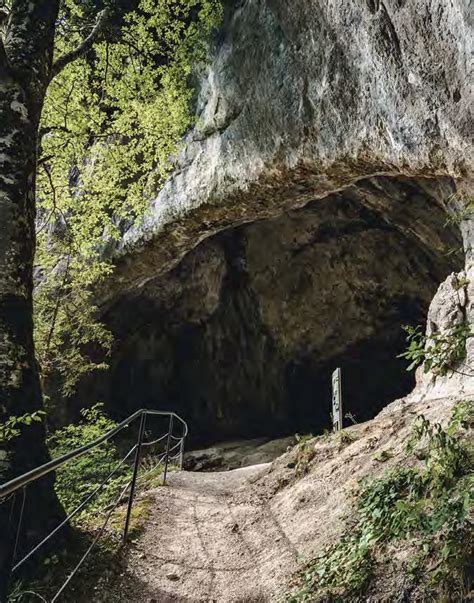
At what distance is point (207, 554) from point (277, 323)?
10.1m

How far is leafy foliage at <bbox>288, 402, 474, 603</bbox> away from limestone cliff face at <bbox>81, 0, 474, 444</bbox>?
273cm

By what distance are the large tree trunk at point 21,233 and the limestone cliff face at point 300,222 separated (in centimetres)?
308

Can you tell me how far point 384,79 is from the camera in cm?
496

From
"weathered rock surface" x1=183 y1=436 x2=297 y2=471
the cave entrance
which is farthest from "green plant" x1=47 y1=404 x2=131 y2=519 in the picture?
the cave entrance

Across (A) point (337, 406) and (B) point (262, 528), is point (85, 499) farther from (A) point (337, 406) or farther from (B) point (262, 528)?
(A) point (337, 406)

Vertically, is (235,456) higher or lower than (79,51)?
lower

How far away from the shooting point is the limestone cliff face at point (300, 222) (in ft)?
15.6

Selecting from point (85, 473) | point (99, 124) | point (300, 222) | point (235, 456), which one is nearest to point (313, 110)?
point (99, 124)

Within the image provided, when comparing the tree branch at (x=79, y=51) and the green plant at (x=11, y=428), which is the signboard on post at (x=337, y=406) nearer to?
the green plant at (x=11, y=428)

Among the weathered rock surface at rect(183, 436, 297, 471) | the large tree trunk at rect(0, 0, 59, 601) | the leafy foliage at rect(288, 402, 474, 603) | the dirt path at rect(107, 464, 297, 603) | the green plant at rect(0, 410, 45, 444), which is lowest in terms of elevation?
the weathered rock surface at rect(183, 436, 297, 471)

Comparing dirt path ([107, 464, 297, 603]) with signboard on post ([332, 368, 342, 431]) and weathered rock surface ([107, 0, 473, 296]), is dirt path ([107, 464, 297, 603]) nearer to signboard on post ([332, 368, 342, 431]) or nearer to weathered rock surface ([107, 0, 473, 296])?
signboard on post ([332, 368, 342, 431])

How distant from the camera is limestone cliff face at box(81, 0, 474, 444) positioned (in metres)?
4.76

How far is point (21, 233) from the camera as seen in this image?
4.38 metres

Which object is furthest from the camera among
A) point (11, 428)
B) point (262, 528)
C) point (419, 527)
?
point (262, 528)
